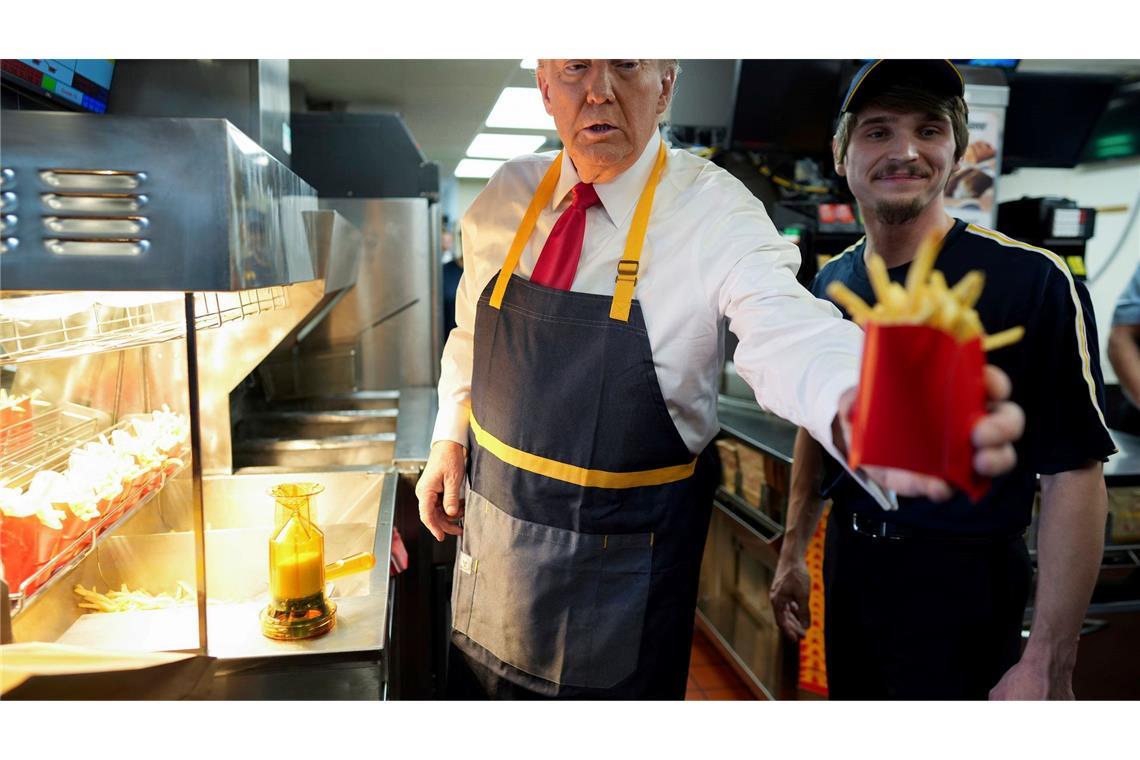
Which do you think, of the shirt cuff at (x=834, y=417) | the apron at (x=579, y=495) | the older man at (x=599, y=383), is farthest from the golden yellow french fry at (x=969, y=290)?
the apron at (x=579, y=495)

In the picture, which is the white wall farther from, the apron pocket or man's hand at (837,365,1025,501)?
man's hand at (837,365,1025,501)

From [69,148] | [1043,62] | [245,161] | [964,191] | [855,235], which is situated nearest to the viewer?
[69,148]

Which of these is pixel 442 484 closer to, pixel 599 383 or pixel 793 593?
pixel 599 383

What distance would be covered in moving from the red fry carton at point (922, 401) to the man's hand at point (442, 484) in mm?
834

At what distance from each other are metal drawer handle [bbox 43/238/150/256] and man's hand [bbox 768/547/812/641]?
127cm

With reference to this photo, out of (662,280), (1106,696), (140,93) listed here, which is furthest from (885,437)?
(1106,696)

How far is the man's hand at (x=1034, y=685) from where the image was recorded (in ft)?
3.78

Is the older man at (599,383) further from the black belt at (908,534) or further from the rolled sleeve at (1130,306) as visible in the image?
the rolled sleeve at (1130,306)

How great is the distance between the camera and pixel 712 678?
2982mm

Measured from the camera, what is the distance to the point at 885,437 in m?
0.60

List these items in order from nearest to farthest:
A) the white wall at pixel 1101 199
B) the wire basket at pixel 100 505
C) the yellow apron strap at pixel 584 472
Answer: the wire basket at pixel 100 505, the yellow apron strap at pixel 584 472, the white wall at pixel 1101 199

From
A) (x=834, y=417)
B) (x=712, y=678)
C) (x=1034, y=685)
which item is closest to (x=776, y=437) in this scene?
(x=712, y=678)

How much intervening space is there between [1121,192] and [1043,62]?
4.68 feet
